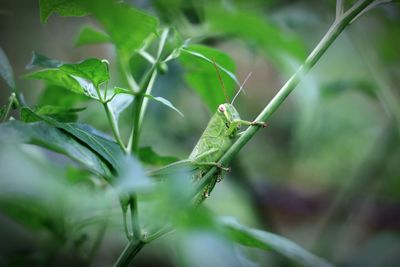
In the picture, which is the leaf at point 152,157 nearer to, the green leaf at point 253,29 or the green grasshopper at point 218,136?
the green grasshopper at point 218,136

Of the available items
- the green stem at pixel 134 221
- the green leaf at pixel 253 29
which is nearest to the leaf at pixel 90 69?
the green stem at pixel 134 221

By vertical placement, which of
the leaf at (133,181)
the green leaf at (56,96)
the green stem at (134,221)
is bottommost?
the leaf at (133,181)

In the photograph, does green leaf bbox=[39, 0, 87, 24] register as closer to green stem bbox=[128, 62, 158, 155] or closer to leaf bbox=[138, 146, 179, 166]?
green stem bbox=[128, 62, 158, 155]

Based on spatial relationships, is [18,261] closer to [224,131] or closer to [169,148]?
[224,131]

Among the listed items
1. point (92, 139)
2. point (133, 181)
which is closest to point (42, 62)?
point (92, 139)

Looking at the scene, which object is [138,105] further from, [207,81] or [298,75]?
[207,81]

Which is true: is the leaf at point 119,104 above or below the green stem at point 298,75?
above

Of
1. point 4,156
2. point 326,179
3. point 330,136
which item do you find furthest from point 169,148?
point 4,156
